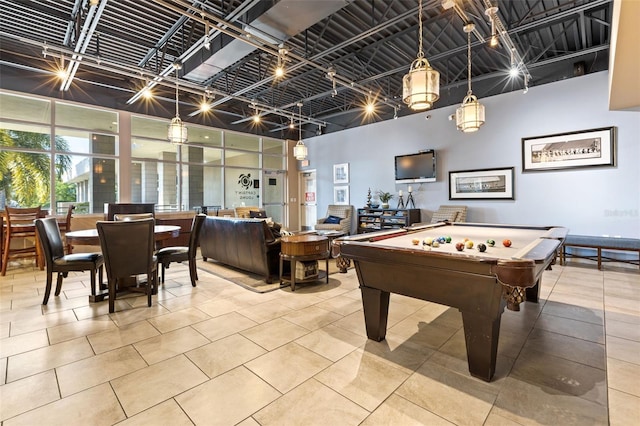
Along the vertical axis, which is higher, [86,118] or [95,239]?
[86,118]

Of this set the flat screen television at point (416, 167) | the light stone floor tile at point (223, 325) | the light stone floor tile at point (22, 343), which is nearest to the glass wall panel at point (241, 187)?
the flat screen television at point (416, 167)

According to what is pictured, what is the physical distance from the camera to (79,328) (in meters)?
2.90

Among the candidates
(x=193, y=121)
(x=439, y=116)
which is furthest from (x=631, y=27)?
(x=193, y=121)

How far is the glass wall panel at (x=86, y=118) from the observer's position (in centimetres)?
660

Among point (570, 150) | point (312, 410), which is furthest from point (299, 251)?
point (570, 150)

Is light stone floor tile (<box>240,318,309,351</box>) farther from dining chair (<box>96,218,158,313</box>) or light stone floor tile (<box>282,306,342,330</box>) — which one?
dining chair (<box>96,218,158,313</box>)

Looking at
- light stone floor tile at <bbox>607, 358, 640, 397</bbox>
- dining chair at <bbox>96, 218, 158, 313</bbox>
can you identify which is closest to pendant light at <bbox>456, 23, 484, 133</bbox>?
light stone floor tile at <bbox>607, 358, 640, 397</bbox>

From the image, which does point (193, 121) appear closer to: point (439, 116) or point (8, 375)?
point (439, 116)

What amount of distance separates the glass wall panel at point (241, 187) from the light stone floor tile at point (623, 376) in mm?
8941

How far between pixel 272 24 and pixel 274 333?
3.73 meters

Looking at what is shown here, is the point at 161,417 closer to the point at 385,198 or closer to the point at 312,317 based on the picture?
the point at 312,317

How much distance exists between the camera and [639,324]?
2.89 m

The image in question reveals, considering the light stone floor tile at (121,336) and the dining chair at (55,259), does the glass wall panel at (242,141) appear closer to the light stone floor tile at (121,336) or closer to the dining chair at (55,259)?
the dining chair at (55,259)

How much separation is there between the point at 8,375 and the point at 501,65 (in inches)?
330
